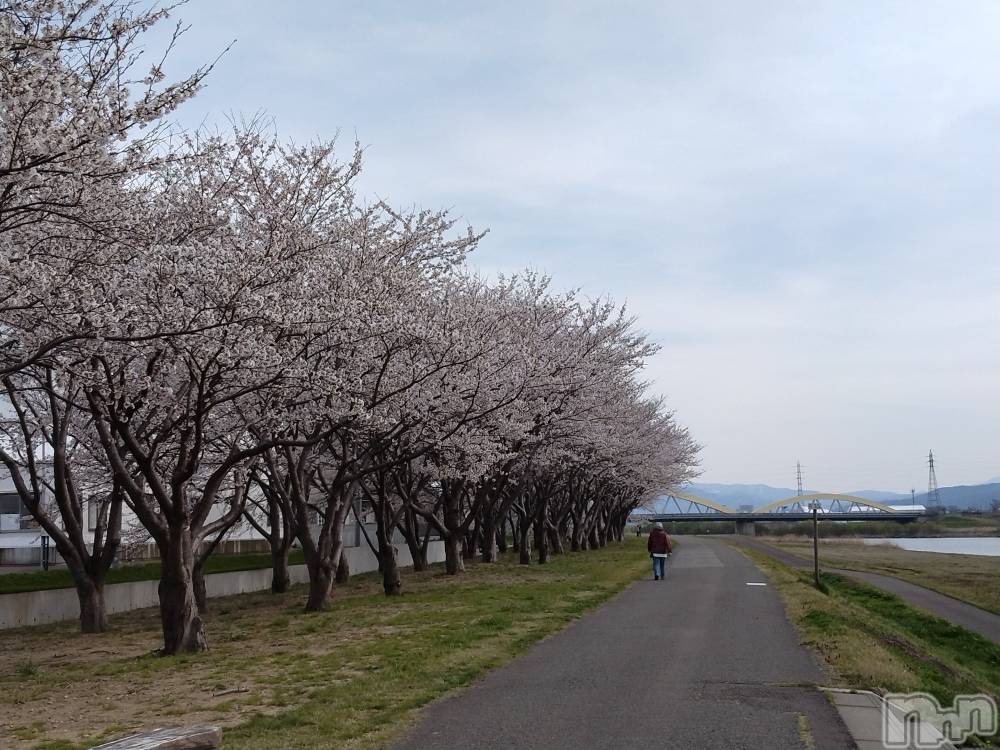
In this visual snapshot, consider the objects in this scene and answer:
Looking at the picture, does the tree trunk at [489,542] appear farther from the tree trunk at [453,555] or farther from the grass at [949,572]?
the grass at [949,572]

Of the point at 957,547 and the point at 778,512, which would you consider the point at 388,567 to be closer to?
the point at 957,547

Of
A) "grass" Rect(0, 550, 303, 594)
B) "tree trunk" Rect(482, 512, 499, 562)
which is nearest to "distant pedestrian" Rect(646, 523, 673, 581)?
"tree trunk" Rect(482, 512, 499, 562)

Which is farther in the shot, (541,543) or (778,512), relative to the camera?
(778,512)

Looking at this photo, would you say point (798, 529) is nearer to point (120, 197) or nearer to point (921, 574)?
point (921, 574)

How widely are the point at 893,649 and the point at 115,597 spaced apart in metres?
18.2

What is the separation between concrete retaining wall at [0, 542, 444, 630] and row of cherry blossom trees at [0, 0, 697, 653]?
2.49m

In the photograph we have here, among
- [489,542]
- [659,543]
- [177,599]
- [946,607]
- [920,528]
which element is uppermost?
[177,599]

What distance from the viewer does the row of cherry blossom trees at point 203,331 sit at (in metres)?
9.55

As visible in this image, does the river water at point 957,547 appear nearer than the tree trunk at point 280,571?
No

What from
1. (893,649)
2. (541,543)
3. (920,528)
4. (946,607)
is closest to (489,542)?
(541,543)

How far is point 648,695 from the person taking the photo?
9.66 metres

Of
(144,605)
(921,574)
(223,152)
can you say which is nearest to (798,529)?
(921,574)

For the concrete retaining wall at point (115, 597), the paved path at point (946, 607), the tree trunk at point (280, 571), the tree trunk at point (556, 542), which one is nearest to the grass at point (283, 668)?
the concrete retaining wall at point (115, 597)

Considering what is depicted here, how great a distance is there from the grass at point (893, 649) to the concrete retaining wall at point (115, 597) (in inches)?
618
